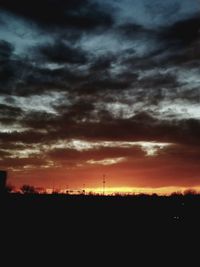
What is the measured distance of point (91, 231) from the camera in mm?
49875

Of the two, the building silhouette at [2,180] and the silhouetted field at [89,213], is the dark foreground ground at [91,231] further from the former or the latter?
the building silhouette at [2,180]

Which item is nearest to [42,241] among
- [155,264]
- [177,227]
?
[155,264]

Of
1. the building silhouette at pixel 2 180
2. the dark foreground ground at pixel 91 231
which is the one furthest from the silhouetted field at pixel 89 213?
the building silhouette at pixel 2 180

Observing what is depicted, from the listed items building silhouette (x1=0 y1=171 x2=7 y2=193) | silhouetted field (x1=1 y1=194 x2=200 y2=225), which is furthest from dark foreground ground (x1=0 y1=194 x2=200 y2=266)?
building silhouette (x1=0 y1=171 x2=7 y2=193)

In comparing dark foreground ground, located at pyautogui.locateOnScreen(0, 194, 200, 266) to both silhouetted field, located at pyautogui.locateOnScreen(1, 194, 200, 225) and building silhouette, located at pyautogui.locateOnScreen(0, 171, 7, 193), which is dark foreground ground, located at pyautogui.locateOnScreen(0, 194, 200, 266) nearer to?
silhouetted field, located at pyautogui.locateOnScreen(1, 194, 200, 225)

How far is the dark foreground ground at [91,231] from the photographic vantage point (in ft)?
130

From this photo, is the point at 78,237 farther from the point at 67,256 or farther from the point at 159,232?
the point at 159,232

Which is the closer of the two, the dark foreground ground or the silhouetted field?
the dark foreground ground

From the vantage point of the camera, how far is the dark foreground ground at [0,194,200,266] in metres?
39.7

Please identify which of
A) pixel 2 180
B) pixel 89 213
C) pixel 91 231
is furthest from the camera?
pixel 89 213

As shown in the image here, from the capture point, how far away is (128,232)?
168 ft

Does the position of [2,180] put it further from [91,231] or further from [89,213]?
[91,231]

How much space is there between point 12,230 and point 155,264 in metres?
20.2

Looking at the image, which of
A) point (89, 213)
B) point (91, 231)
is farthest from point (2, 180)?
point (91, 231)
